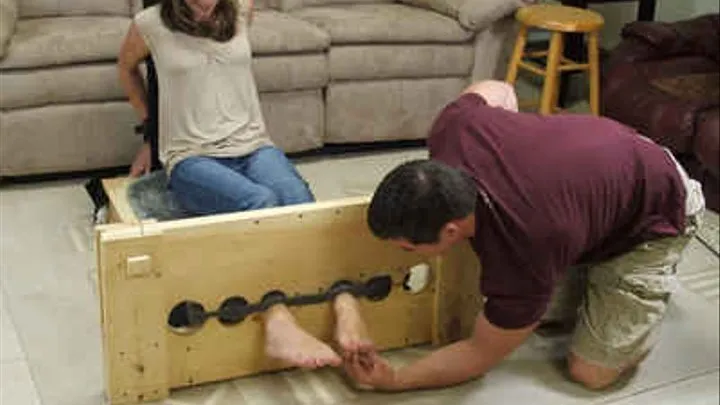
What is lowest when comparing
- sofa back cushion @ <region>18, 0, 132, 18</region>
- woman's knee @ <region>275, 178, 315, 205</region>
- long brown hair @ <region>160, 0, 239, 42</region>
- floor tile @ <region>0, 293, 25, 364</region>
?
floor tile @ <region>0, 293, 25, 364</region>

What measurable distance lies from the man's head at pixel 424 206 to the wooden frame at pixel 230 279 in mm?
294

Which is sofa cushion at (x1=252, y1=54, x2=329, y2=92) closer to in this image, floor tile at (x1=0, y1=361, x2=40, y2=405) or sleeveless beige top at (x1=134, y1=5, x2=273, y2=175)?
sleeveless beige top at (x1=134, y1=5, x2=273, y2=175)

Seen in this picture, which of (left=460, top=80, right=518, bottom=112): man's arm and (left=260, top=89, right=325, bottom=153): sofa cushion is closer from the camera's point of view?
(left=460, top=80, right=518, bottom=112): man's arm

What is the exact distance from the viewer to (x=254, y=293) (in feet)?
7.38

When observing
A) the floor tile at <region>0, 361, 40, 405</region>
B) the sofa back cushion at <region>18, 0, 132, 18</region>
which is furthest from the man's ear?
the sofa back cushion at <region>18, 0, 132, 18</region>

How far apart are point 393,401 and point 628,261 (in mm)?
618

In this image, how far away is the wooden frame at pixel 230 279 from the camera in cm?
211

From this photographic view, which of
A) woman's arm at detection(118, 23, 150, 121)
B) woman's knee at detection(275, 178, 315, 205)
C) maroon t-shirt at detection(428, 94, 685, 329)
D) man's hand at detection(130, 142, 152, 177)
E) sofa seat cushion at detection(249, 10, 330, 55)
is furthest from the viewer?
sofa seat cushion at detection(249, 10, 330, 55)

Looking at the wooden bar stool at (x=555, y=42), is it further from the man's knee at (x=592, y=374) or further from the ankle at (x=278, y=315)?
the ankle at (x=278, y=315)

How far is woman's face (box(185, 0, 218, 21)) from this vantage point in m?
2.57

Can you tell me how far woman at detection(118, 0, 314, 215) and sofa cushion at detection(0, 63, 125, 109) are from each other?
0.55 meters

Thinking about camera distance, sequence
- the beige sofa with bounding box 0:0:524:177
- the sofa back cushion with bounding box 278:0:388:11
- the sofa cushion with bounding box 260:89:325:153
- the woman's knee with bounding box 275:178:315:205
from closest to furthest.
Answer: the woman's knee with bounding box 275:178:315:205
the beige sofa with bounding box 0:0:524:177
the sofa cushion with bounding box 260:89:325:153
the sofa back cushion with bounding box 278:0:388:11

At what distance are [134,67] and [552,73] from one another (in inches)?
62.1

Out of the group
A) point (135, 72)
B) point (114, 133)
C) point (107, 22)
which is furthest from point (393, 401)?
point (107, 22)
